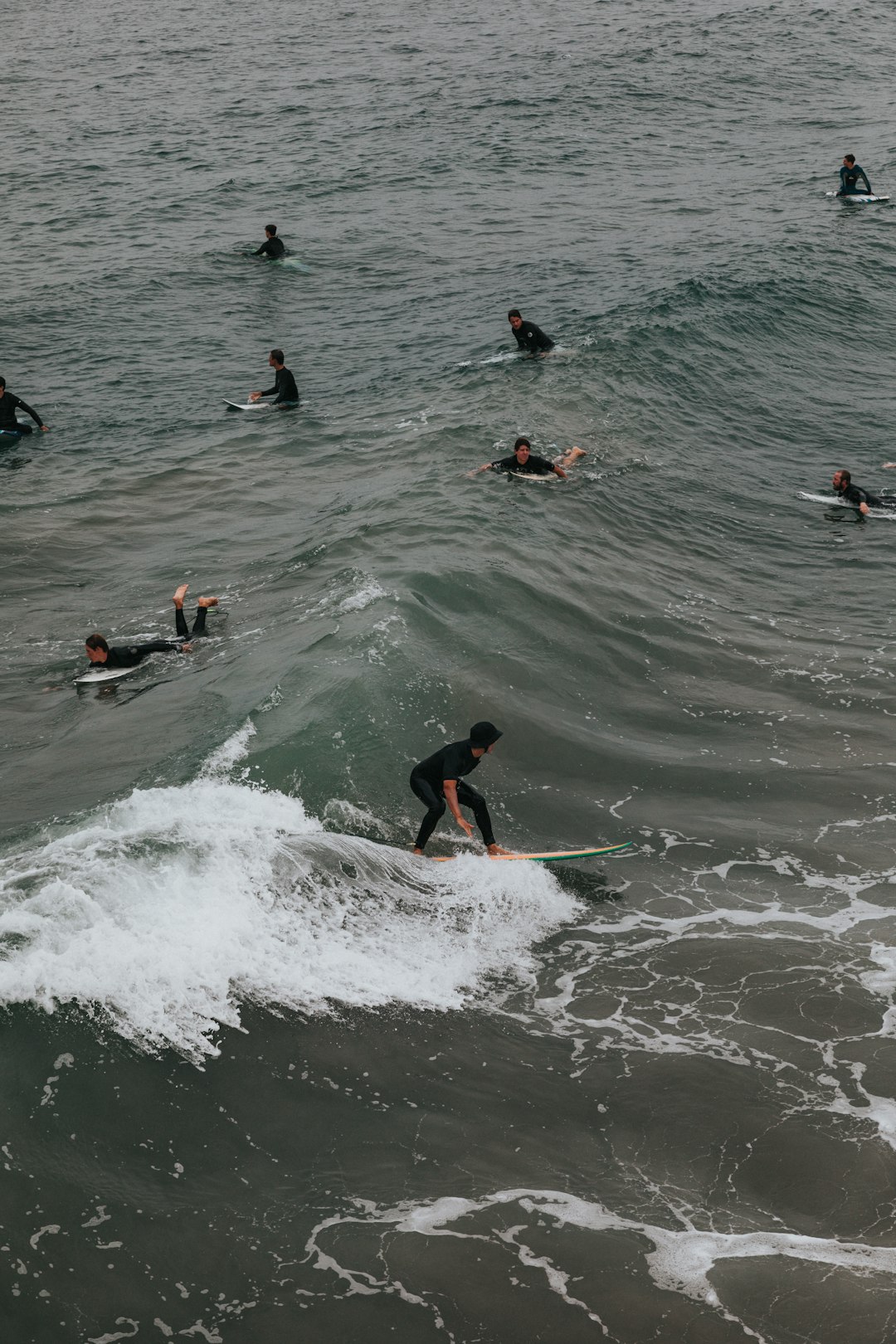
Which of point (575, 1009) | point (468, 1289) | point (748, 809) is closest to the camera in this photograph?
point (468, 1289)

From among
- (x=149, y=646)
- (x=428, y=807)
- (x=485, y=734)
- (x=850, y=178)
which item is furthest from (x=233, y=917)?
(x=850, y=178)

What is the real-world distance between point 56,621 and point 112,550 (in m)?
2.72

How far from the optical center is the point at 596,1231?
7605 mm

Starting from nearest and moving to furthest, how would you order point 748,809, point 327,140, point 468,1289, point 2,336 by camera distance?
point 468,1289
point 748,809
point 2,336
point 327,140

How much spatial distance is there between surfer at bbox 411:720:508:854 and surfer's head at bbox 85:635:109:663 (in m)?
5.16

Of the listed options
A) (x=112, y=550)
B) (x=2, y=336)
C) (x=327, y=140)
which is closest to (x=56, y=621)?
(x=112, y=550)

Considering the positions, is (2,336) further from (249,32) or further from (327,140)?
(249,32)

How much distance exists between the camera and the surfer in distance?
2061 cm

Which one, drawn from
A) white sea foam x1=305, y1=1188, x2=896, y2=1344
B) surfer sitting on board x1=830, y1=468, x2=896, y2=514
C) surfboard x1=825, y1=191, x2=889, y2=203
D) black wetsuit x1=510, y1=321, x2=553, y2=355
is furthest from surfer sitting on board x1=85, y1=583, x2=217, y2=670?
surfboard x1=825, y1=191, x2=889, y2=203

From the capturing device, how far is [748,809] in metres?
12.8

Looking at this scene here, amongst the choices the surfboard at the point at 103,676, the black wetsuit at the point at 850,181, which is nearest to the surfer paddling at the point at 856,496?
the surfboard at the point at 103,676

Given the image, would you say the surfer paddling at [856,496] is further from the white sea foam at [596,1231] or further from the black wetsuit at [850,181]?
the black wetsuit at [850,181]

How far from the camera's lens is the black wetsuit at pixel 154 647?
50.1 ft

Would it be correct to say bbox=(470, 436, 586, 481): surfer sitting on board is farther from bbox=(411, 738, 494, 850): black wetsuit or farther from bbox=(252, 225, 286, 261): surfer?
bbox=(252, 225, 286, 261): surfer
